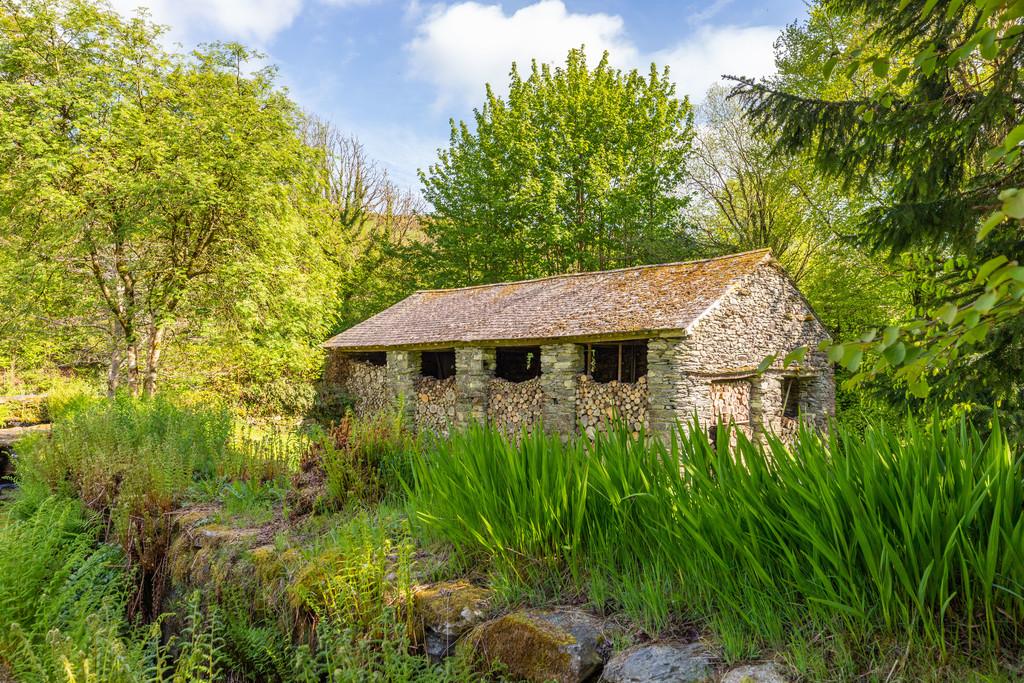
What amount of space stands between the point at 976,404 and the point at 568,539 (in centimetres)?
583

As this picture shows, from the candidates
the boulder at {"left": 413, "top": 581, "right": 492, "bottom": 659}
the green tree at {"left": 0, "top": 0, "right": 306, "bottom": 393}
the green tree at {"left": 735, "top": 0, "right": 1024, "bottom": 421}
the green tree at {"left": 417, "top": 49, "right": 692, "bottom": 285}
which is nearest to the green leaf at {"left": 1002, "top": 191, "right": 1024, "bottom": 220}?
A: the boulder at {"left": 413, "top": 581, "right": 492, "bottom": 659}

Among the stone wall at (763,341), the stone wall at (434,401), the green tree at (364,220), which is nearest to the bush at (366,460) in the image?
the stone wall at (763,341)

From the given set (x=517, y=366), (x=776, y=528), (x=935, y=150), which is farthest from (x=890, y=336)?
(x=517, y=366)

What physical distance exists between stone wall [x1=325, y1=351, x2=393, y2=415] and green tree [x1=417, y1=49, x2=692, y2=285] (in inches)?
240

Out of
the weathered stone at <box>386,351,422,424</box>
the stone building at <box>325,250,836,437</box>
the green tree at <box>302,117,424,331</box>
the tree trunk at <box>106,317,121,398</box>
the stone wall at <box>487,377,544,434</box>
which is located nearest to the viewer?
the stone building at <box>325,250,836,437</box>

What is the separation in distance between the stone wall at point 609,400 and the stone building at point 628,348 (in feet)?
0.08

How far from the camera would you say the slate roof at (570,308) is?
10781 mm

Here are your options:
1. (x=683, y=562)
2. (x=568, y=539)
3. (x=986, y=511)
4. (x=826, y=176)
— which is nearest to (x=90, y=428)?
(x=568, y=539)

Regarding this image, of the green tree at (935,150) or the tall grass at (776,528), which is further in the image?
the green tree at (935,150)

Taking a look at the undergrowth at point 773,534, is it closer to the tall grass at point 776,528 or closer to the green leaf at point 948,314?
the tall grass at point 776,528

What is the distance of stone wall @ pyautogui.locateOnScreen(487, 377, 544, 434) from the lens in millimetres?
12336

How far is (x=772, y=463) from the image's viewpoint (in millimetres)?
2799

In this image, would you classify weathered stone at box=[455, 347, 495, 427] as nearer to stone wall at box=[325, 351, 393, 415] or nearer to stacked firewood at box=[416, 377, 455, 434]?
stacked firewood at box=[416, 377, 455, 434]

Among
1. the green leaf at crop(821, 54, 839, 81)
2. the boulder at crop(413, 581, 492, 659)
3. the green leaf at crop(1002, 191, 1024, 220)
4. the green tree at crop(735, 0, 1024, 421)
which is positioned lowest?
the boulder at crop(413, 581, 492, 659)
